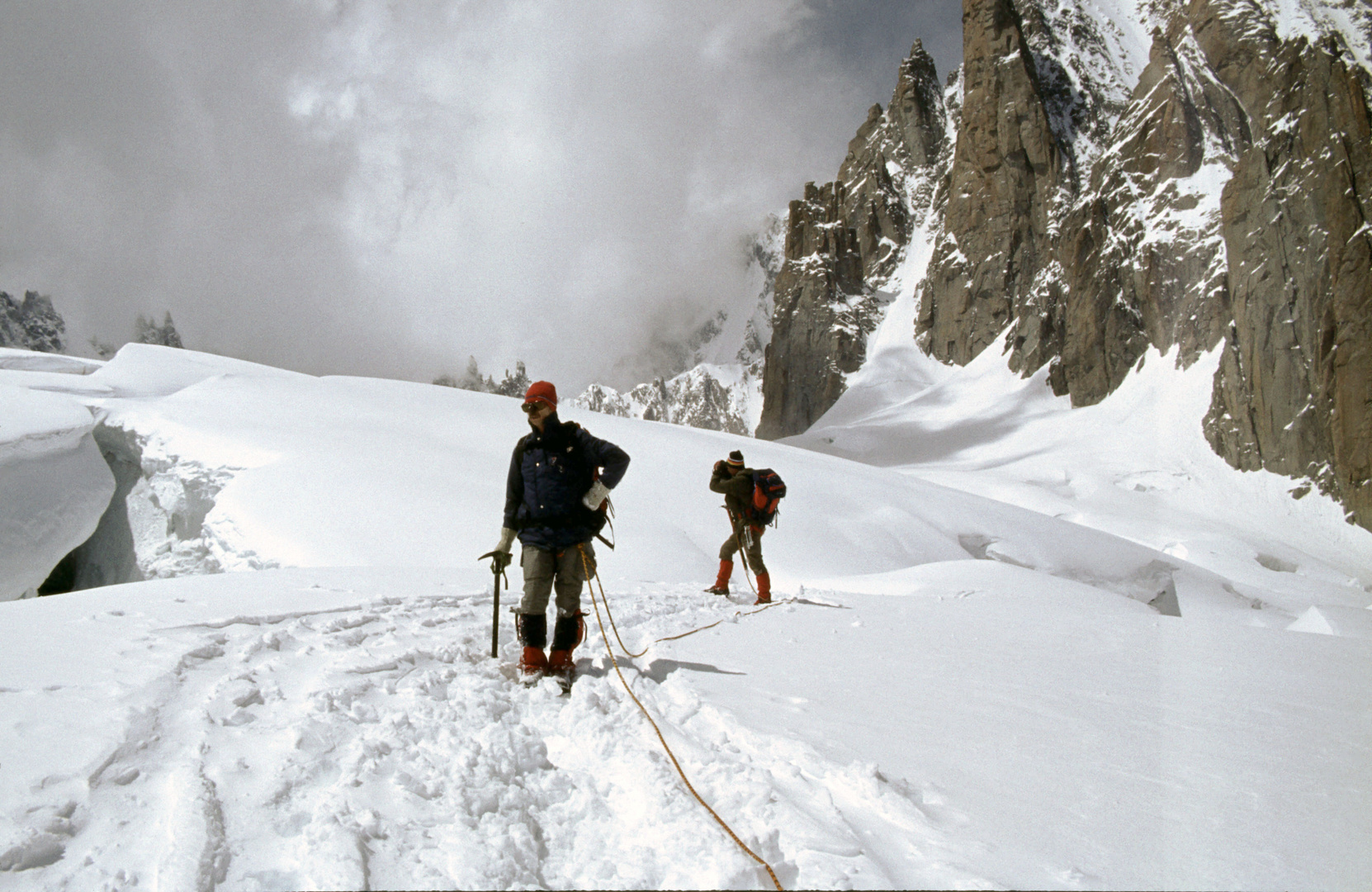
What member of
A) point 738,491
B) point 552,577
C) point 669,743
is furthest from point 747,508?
point 669,743

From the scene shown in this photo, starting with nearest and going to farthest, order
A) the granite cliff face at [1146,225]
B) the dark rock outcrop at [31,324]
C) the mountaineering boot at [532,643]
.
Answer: the mountaineering boot at [532,643], the granite cliff face at [1146,225], the dark rock outcrop at [31,324]

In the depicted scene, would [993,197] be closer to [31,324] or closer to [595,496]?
[595,496]

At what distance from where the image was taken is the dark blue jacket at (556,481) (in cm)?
432

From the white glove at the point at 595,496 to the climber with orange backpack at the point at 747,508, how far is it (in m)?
4.04

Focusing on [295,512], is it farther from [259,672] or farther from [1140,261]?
[1140,261]

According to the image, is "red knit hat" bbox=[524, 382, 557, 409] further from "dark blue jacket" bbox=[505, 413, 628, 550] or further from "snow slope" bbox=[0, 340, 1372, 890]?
"snow slope" bbox=[0, 340, 1372, 890]

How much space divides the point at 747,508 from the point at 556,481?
174 inches

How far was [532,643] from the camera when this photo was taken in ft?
13.8

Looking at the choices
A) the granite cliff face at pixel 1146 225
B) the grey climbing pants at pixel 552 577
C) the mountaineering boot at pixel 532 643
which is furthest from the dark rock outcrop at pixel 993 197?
the mountaineering boot at pixel 532 643

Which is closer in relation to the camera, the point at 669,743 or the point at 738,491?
the point at 669,743

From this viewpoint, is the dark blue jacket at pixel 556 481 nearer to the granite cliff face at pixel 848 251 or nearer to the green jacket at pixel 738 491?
the green jacket at pixel 738 491

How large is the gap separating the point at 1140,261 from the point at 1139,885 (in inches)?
2924

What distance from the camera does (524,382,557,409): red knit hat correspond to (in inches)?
169

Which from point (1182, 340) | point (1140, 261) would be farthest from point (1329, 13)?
point (1182, 340)
